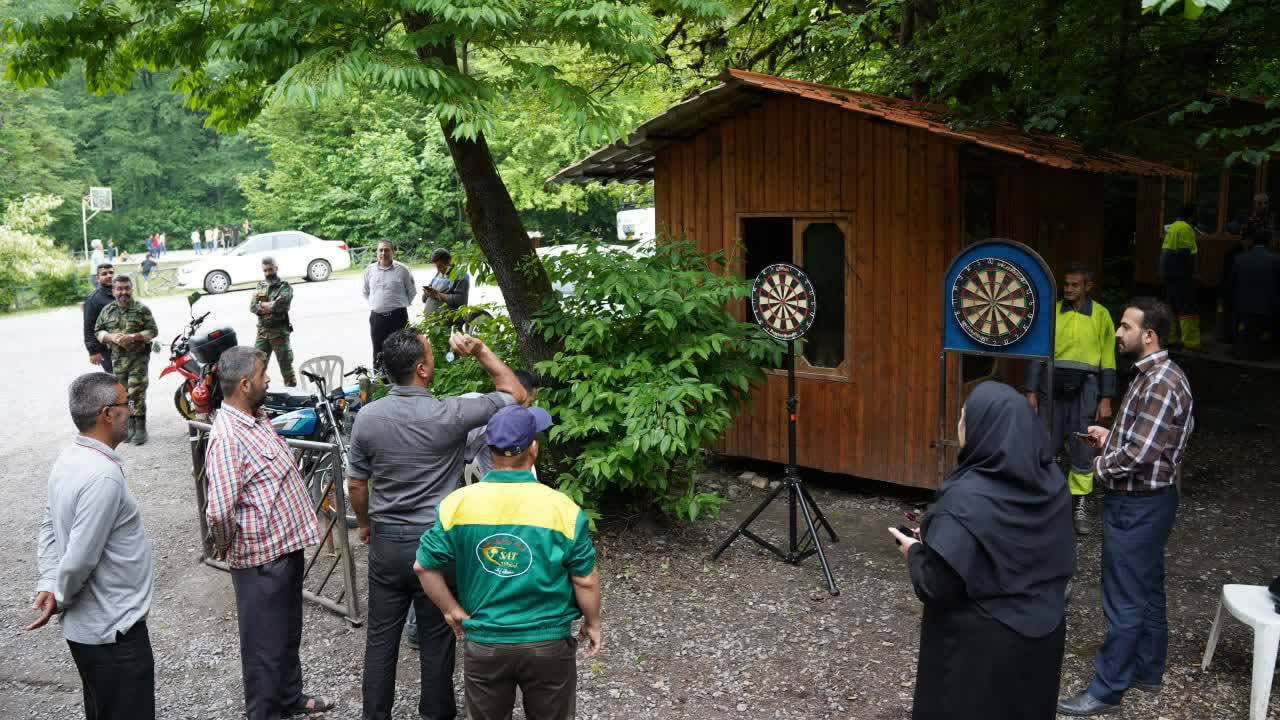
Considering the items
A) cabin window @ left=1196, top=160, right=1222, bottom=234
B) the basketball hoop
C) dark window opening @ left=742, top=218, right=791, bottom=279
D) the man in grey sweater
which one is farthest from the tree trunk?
the basketball hoop

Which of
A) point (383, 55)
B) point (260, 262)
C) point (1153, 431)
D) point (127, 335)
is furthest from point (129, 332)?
point (260, 262)

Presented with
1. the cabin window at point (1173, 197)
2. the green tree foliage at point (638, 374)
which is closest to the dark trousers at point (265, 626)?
the green tree foliage at point (638, 374)

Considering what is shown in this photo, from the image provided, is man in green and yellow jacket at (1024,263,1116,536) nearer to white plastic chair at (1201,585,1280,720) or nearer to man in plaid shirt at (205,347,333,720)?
white plastic chair at (1201,585,1280,720)

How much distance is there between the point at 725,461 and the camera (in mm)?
9492

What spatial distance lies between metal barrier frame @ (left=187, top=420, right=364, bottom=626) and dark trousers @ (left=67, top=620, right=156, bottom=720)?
3.21 feet

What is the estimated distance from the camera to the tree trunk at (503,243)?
7664 millimetres

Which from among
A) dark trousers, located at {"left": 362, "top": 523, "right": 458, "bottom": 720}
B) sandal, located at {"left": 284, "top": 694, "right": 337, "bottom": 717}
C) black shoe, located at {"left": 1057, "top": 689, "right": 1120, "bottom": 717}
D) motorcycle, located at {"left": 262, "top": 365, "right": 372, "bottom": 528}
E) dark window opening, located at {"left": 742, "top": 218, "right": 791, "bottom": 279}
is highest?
dark window opening, located at {"left": 742, "top": 218, "right": 791, "bottom": 279}

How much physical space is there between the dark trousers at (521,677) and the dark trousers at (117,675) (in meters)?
1.53

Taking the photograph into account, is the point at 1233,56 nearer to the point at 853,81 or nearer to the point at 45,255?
the point at 853,81

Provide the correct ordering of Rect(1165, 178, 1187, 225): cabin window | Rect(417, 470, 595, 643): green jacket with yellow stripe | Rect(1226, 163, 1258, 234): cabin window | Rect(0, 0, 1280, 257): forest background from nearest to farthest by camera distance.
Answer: Rect(417, 470, 595, 643): green jacket with yellow stripe, Rect(0, 0, 1280, 257): forest background, Rect(1226, 163, 1258, 234): cabin window, Rect(1165, 178, 1187, 225): cabin window

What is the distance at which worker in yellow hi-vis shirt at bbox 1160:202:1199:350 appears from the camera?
13.6 m

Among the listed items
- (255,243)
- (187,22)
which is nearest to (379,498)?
(187,22)

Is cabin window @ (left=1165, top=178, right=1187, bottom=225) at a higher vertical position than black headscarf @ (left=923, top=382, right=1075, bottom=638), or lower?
higher

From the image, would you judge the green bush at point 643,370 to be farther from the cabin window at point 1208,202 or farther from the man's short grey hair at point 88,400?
the cabin window at point 1208,202
